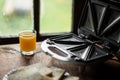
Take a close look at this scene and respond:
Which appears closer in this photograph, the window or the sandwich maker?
the sandwich maker

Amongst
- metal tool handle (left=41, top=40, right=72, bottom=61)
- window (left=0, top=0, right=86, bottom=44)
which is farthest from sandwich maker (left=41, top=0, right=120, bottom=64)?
window (left=0, top=0, right=86, bottom=44)

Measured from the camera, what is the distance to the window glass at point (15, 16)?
1721mm

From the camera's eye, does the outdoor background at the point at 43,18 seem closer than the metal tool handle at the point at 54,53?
No

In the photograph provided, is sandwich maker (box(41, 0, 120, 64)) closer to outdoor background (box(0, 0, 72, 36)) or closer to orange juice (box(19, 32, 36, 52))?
orange juice (box(19, 32, 36, 52))

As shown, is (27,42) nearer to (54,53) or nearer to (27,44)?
(27,44)

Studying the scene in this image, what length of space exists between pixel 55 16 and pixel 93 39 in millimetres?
556

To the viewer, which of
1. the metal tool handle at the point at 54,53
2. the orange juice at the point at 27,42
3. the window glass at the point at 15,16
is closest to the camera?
the metal tool handle at the point at 54,53

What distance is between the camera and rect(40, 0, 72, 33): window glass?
1804 millimetres

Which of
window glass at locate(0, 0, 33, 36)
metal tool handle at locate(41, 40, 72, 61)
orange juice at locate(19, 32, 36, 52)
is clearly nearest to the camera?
metal tool handle at locate(41, 40, 72, 61)

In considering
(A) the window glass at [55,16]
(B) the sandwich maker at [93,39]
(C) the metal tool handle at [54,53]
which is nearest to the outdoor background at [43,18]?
(A) the window glass at [55,16]

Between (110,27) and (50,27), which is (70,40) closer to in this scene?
(110,27)

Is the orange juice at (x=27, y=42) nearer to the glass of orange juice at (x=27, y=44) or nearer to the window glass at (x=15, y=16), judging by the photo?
the glass of orange juice at (x=27, y=44)

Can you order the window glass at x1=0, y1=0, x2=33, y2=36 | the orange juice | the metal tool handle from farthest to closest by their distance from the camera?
1. the window glass at x1=0, y1=0, x2=33, y2=36
2. the orange juice
3. the metal tool handle

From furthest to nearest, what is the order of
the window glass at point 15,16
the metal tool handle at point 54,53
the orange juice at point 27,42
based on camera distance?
the window glass at point 15,16 < the orange juice at point 27,42 < the metal tool handle at point 54,53
